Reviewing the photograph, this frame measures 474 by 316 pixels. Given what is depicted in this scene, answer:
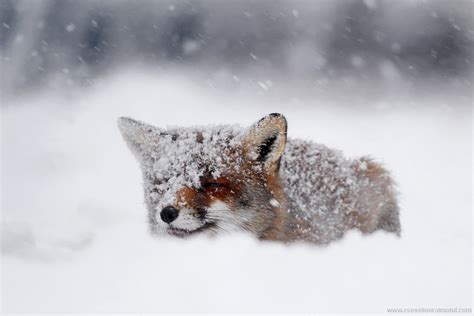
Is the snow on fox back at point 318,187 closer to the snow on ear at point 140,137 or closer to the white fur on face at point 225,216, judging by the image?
the white fur on face at point 225,216

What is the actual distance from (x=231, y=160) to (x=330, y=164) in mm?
1304

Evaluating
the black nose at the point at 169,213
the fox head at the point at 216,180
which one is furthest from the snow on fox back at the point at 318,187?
the black nose at the point at 169,213

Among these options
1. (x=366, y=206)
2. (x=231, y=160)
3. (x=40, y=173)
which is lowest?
(x=366, y=206)

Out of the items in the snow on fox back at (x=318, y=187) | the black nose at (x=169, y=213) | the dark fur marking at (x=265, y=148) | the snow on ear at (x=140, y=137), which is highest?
the snow on ear at (x=140, y=137)

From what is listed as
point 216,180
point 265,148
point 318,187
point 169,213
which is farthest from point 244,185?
point 318,187

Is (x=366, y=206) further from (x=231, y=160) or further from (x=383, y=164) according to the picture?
(x=231, y=160)

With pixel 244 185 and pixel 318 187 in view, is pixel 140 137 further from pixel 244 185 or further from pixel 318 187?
pixel 318 187

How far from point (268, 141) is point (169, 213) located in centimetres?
113

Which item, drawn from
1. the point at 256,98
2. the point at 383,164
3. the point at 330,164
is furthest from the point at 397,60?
the point at 330,164

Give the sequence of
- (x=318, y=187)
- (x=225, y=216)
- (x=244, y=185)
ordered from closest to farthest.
Answer: (x=225, y=216) → (x=244, y=185) → (x=318, y=187)

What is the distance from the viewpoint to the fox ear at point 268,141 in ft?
14.4

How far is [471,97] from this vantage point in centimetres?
1244

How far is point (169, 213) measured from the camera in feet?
13.4

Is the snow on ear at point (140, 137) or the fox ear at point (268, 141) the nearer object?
the fox ear at point (268, 141)
